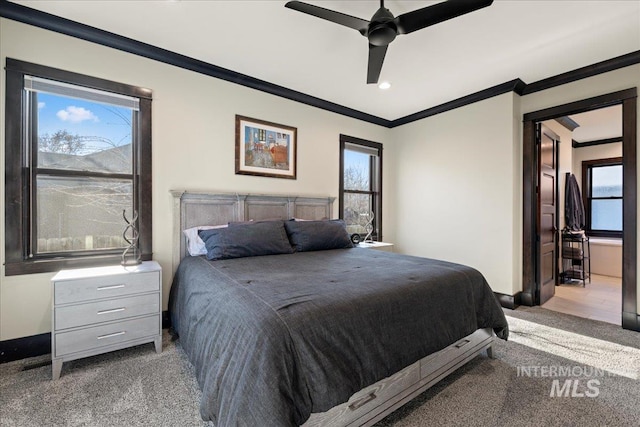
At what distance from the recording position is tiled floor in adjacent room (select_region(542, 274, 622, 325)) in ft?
10.7

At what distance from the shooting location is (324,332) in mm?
1280

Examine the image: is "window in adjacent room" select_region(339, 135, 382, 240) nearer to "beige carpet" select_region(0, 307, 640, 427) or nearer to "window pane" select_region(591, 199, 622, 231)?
"beige carpet" select_region(0, 307, 640, 427)

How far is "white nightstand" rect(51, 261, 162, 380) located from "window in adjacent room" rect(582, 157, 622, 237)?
8185mm

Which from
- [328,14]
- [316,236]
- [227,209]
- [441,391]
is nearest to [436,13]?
[328,14]

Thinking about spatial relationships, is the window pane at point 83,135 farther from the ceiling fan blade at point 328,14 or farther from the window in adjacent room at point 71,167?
the ceiling fan blade at point 328,14

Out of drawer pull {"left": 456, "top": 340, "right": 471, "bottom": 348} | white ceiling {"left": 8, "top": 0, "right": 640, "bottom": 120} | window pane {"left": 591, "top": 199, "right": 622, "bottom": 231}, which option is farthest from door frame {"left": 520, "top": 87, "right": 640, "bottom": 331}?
window pane {"left": 591, "top": 199, "right": 622, "bottom": 231}

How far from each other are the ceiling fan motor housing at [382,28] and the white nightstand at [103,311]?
98.8 inches

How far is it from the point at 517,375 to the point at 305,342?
181 centimetres

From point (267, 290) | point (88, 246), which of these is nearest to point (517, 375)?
point (267, 290)

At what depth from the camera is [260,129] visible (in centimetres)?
351

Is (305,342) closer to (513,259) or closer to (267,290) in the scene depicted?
(267,290)

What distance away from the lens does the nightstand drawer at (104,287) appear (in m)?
1.98

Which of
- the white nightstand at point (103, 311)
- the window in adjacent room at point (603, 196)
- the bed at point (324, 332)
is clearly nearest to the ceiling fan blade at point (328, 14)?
the bed at point (324, 332)

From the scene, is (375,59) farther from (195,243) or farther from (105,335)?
(105,335)
